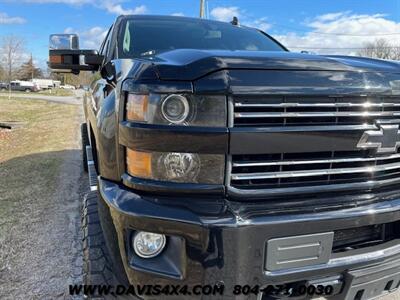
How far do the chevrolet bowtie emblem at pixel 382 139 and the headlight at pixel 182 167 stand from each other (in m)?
0.68

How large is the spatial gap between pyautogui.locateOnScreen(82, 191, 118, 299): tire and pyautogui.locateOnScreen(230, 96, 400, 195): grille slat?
719 millimetres

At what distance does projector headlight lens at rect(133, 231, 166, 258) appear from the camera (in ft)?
5.82

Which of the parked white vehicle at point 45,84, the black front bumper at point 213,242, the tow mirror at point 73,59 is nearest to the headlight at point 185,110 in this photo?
the black front bumper at point 213,242

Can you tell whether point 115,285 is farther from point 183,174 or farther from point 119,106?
point 119,106

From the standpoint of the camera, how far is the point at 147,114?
5.81ft

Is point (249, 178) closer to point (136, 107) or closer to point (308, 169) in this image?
point (308, 169)

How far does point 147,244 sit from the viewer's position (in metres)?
1.79

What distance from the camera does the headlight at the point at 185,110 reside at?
174cm

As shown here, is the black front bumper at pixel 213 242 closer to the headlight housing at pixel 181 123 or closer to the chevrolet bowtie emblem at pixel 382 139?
the headlight housing at pixel 181 123

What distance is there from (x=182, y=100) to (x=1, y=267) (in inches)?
94.2

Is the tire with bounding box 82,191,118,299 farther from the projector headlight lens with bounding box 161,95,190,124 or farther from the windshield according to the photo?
the windshield

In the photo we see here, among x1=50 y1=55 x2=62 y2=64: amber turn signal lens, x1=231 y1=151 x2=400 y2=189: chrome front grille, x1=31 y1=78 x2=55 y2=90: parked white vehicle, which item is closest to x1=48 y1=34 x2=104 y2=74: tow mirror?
x1=50 y1=55 x2=62 y2=64: amber turn signal lens

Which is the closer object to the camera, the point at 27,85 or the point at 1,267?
the point at 1,267

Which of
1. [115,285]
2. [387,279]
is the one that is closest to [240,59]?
[115,285]
